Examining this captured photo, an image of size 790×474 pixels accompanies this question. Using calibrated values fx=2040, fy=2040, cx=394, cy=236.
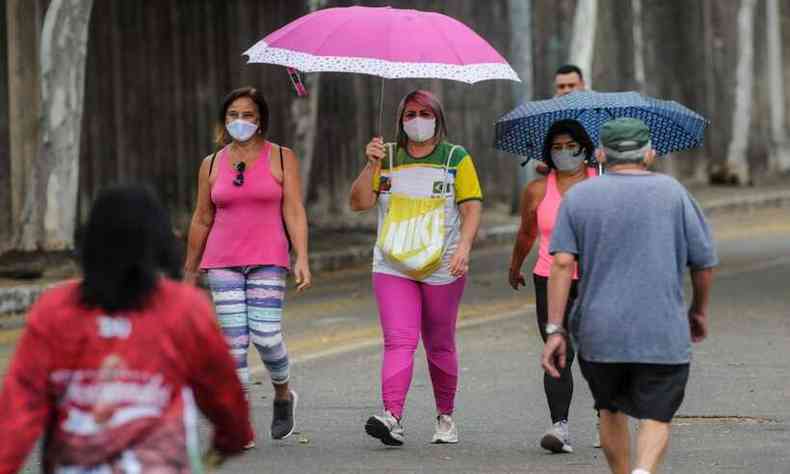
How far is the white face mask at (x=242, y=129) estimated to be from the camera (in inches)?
357

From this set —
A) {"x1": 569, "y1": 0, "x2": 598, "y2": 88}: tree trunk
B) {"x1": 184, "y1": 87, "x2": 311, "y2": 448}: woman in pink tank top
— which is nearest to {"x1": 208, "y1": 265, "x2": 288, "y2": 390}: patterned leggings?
{"x1": 184, "y1": 87, "x2": 311, "y2": 448}: woman in pink tank top

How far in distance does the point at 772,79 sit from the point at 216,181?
84.3ft

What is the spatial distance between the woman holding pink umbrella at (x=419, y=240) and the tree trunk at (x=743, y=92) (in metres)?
22.9

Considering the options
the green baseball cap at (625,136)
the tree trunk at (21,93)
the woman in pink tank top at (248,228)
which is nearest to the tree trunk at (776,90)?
the tree trunk at (21,93)

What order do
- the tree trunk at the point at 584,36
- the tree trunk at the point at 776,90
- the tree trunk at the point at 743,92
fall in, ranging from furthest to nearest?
the tree trunk at the point at 776,90
the tree trunk at the point at 743,92
the tree trunk at the point at 584,36

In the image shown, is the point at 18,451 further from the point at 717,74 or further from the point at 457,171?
the point at 717,74

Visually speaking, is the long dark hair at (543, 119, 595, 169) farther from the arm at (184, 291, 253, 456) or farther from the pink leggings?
the arm at (184, 291, 253, 456)

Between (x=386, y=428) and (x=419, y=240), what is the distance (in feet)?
2.81

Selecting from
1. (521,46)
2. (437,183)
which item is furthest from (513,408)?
(521,46)

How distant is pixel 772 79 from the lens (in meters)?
33.8

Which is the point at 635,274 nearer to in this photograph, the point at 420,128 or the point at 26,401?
the point at 420,128

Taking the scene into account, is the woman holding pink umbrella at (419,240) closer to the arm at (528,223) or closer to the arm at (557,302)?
the arm at (528,223)

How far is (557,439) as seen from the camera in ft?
29.4

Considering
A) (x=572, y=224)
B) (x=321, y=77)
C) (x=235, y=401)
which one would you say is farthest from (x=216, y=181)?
(x=321, y=77)
